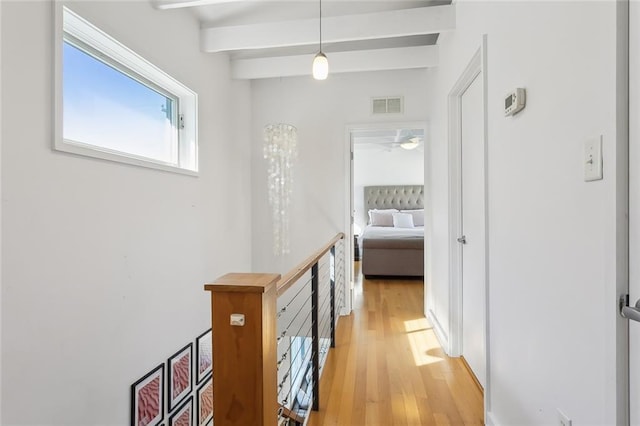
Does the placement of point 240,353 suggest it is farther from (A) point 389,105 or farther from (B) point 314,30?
(A) point 389,105

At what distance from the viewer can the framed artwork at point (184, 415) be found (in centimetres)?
235

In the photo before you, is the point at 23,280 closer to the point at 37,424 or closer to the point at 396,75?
the point at 37,424

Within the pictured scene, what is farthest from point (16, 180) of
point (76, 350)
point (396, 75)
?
point (396, 75)

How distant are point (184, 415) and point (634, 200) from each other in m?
3.00

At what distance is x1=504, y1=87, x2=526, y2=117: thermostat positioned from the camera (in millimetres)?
1264

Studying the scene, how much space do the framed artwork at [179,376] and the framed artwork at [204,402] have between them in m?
0.18

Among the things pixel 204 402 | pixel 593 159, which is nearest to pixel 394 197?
pixel 204 402

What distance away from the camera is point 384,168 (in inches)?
289

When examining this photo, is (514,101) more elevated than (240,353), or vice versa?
(514,101)

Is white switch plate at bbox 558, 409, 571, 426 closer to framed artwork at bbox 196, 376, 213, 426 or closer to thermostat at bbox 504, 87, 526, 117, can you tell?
thermostat at bbox 504, 87, 526, 117

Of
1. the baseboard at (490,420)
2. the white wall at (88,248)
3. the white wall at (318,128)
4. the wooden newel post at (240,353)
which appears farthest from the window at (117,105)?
the baseboard at (490,420)

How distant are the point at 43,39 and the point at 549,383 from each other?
257cm

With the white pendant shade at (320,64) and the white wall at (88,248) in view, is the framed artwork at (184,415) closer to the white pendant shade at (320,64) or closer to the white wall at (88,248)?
the white wall at (88,248)

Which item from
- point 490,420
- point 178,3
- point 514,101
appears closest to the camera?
point 514,101
